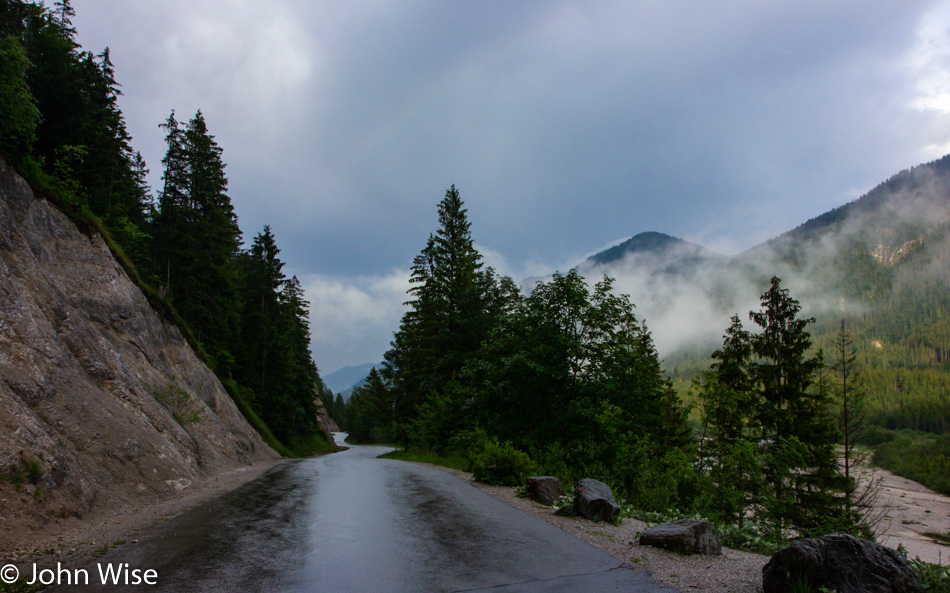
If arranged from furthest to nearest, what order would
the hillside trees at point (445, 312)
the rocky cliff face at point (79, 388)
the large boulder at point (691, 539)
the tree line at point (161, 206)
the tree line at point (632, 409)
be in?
the hillside trees at point (445, 312) → the tree line at point (161, 206) → the tree line at point (632, 409) → the rocky cliff face at point (79, 388) → the large boulder at point (691, 539)

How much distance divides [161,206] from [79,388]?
26342 millimetres

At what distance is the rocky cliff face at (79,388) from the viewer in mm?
8500

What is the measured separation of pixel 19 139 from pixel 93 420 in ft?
36.6

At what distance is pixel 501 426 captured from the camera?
18.7m

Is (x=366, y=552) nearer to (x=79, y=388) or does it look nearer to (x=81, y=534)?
(x=81, y=534)

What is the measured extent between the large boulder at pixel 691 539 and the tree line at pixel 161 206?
18212 mm

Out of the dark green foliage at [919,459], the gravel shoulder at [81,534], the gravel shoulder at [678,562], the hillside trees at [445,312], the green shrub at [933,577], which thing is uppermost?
the hillside trees at [445,312]

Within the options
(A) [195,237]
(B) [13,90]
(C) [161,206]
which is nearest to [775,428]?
(B) [13,90]

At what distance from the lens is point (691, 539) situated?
6.77 m

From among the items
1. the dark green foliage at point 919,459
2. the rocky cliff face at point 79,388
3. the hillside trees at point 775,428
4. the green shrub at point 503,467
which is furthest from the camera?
the dark green foliage at point 919,459

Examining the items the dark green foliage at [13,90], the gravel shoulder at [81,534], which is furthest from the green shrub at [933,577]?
the dark green foliage at [13,90]

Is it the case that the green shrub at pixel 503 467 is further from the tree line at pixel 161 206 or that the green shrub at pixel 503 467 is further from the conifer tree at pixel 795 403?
the tree line at pixel 161 206

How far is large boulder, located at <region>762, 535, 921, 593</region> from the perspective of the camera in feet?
15.4

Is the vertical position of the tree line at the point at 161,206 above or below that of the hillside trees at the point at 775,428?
above
